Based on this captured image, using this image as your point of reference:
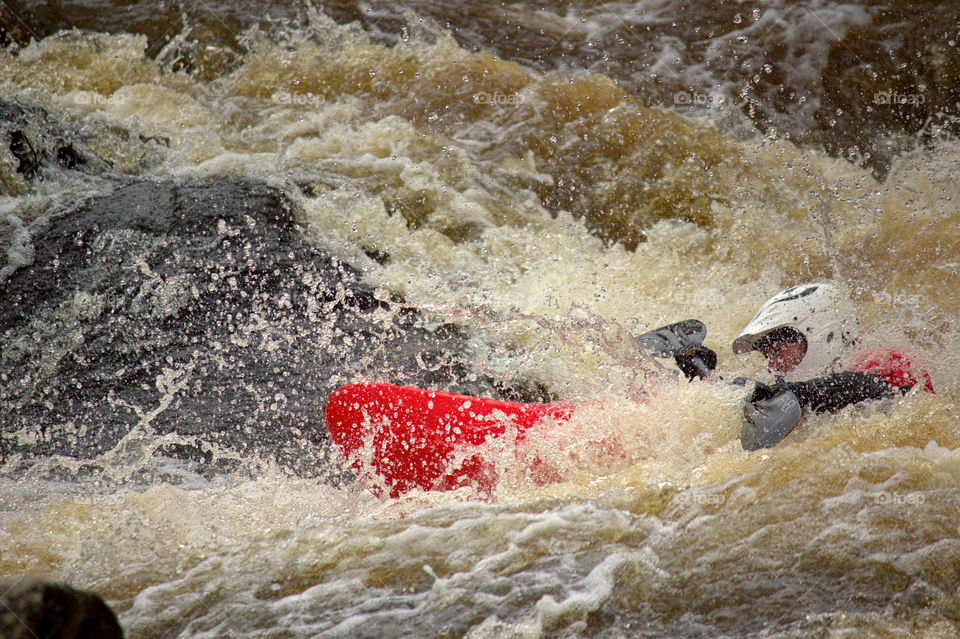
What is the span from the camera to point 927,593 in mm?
1407

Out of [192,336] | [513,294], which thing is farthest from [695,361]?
[192,336]

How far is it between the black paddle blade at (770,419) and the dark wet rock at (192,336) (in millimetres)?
1106

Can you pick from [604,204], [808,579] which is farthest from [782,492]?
[604,204]

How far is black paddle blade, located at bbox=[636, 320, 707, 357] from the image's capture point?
247 cm

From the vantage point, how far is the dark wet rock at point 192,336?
253cm

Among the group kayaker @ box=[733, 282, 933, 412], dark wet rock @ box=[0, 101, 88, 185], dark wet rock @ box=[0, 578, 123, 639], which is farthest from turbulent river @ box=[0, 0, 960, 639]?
dark wet rock @ box=[0, 578, 123, 639]

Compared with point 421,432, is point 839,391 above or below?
above

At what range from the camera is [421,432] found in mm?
2213

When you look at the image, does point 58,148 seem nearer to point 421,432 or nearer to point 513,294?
point 513,294

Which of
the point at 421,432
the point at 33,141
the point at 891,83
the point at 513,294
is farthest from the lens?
the point at 891,83

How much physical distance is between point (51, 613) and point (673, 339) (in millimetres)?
1996

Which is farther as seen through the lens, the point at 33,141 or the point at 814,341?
the point at 33,141

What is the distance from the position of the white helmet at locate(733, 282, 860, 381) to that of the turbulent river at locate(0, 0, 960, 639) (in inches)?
7.0

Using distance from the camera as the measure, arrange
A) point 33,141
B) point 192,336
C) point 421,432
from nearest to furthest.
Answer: point 421,432, point 192,336, point 33,141
